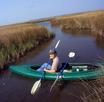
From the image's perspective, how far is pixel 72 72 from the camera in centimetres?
1038

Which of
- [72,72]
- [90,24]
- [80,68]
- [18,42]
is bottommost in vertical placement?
[90,24]

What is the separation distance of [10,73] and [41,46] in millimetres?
8051

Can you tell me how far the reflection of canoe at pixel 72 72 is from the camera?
10180mm

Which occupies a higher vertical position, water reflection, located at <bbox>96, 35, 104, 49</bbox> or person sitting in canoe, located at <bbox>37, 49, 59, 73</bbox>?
person sitting in canoe, located at <bbox>37, 49, 59, 73</bbox>

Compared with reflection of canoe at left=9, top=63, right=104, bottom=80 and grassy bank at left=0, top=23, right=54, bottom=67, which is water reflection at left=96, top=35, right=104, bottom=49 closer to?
grassy bank at left=0, top=23, right=54, bottom=67

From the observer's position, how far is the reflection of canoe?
10.2 metres

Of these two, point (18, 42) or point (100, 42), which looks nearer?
point (18, 42)

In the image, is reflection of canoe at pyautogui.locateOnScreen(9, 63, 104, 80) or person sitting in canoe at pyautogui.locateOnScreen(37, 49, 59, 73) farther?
person sitting in canoe at pyautogui.locateOnScreen(37, 49, 59, 73)

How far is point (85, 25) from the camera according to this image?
29188mm

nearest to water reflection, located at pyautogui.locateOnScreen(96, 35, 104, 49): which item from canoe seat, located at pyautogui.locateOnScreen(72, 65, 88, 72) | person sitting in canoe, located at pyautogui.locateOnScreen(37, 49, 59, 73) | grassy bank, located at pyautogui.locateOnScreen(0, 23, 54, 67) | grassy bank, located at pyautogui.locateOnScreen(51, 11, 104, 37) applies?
grassy bank, located at pyautogui.locateOnScreen(51, 11, 104, 37)

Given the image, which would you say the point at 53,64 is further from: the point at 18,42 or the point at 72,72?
the point at 18,42

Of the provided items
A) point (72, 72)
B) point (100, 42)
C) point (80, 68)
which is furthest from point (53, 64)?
point (100, 42)

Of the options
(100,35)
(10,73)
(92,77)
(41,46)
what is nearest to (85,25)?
(100,35)

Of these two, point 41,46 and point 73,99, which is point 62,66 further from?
point 41,46
